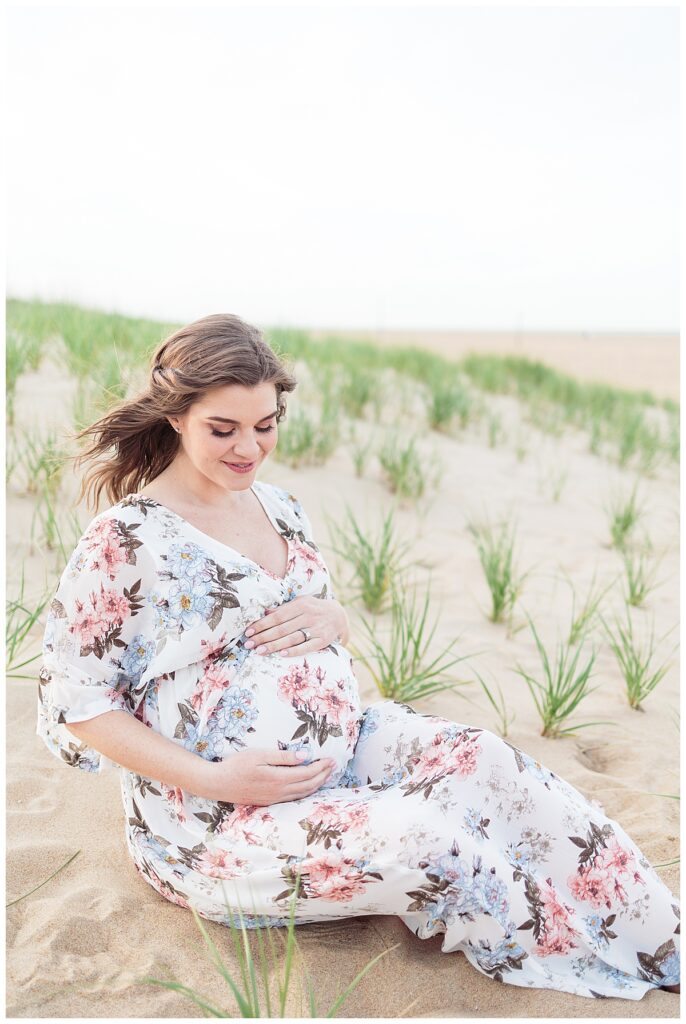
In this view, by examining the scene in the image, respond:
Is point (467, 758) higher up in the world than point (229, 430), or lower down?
lower down

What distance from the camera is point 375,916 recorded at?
2072 millimetres

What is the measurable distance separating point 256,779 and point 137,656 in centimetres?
37

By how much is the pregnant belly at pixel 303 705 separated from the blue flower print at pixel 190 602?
5.9 inches

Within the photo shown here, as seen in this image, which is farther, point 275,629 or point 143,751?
point 275,629

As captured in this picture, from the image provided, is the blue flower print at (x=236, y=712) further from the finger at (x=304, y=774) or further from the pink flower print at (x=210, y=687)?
the finger at (x=304, y=774)

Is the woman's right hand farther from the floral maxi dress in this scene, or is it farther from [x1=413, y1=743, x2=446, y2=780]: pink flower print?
[x1=413, y1=743, x2=446, y2=780]: pink flower print

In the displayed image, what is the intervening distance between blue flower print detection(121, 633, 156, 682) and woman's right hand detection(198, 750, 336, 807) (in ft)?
0.84

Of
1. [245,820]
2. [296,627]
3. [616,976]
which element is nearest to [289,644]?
[296,627]

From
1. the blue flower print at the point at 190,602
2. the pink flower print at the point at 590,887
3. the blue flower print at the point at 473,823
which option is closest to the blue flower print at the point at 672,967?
the pink flower print at the point at 590,887

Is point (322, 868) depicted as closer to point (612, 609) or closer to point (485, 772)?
point (485, 772)

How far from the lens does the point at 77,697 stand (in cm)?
188

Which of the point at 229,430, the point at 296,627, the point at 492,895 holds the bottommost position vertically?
the point at 492,895

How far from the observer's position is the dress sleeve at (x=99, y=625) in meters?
1.88

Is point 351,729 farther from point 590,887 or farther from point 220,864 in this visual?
point 590,887
